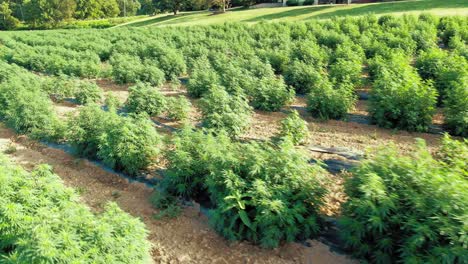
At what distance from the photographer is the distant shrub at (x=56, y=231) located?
377cm

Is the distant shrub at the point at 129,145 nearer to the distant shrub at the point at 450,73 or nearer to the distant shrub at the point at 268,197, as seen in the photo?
the distant shrub at the point at 268,197

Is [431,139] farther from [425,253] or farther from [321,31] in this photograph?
[321,31]

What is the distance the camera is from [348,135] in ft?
26.6

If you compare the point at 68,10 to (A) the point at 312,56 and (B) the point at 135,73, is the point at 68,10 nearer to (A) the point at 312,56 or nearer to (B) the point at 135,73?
(B) the point at 135,73

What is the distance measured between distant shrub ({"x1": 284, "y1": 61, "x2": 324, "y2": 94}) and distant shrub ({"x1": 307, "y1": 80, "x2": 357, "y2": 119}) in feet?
5.44

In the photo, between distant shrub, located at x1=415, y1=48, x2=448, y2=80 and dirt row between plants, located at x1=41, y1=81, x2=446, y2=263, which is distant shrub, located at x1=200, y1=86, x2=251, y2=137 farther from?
distant shrub, located at x1=415, y1=48, x2=448, y2=80

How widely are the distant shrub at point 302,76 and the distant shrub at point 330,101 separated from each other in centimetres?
166

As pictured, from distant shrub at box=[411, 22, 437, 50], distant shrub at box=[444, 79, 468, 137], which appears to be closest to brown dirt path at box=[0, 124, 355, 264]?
distant shrub at box=[444, 79, 468, 137]

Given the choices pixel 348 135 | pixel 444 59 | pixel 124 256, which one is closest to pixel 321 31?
pixel 444 59

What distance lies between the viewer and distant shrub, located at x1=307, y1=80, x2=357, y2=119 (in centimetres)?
880

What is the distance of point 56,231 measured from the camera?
13.7 ft

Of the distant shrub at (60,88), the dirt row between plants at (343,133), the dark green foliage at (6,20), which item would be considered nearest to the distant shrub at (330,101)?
the dirt row between plants at (343,133)

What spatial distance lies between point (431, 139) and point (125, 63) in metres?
11.1

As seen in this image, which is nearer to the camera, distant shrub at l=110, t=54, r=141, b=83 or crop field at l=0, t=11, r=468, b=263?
crop field at l=0, t=11, r=468, b=263
